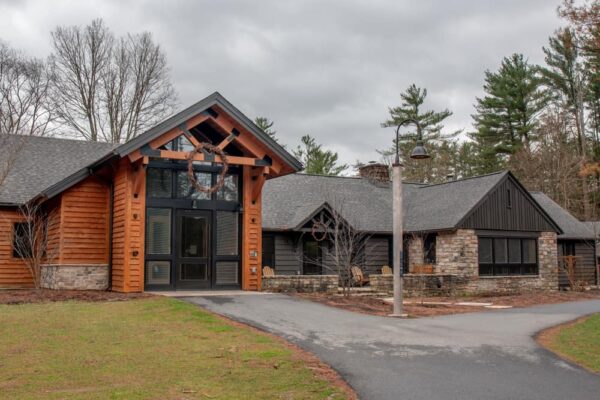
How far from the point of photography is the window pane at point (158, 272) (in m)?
16.8

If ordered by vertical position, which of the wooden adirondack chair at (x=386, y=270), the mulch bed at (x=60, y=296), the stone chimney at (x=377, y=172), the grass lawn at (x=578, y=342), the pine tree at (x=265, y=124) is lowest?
the grass lawn at (x=578, y=342)

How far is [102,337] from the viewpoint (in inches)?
386

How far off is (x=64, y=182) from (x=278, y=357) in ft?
36.1

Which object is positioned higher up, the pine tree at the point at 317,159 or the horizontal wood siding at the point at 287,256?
the pine tree at the point at 317,159

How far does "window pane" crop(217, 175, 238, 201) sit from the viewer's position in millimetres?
17800

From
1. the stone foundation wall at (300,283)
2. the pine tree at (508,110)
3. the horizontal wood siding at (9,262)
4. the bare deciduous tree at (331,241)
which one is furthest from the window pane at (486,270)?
the pine tree at (508,110)

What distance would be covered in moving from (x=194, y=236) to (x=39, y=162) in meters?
9.04

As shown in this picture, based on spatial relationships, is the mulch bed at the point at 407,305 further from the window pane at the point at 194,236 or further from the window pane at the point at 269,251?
the window pane at the point at 269,251

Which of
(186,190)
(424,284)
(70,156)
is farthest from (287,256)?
(70,156)

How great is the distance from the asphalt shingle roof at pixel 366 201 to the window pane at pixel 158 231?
18.2 ft

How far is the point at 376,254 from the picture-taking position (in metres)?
25.4

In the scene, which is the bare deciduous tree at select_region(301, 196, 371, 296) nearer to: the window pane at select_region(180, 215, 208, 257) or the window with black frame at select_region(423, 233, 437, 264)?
the window with black frame at select_region(423, 233, 437, 264)

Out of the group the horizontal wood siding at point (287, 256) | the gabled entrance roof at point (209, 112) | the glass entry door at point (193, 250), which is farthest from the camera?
the horizontal wood siding at point (287, 256)

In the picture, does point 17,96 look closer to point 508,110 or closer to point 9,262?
point 9,262
